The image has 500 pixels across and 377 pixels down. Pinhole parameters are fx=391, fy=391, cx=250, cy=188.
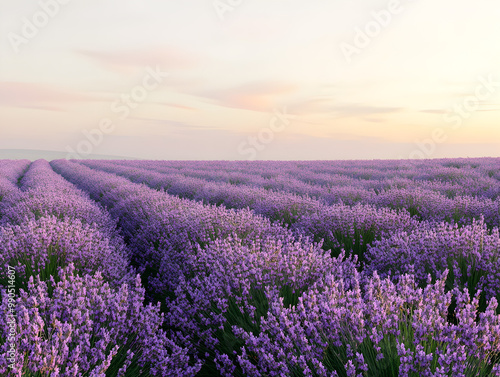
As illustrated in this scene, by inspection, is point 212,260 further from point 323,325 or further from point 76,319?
point 323,325

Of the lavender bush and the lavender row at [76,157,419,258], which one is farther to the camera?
the lavender row at [76,157,419,258]

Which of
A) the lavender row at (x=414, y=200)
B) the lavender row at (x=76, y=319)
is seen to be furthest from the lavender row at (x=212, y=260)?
the lavender row at (x=414, y=200)

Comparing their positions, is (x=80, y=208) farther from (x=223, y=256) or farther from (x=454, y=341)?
(x=454, y=341)

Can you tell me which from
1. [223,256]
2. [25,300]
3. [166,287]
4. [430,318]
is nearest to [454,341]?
[430,318]

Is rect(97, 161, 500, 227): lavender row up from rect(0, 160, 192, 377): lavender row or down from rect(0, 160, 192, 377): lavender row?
up

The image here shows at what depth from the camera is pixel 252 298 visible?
261cm

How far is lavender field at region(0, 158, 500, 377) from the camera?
5.53ft

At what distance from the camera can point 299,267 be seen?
2.87 m

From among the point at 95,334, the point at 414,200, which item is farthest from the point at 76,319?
the point at 414,200

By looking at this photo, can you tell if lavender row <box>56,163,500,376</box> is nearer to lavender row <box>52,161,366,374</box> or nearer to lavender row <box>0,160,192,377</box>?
lavender row <box>52,161,366,374</box>

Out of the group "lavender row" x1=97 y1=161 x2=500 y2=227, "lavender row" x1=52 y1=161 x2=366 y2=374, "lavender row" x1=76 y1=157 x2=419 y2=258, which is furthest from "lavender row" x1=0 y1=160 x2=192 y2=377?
"lavender row" x1=97 y1=161 x2=500 y2=227

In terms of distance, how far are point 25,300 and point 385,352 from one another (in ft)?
6.33

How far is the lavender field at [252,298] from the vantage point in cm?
168

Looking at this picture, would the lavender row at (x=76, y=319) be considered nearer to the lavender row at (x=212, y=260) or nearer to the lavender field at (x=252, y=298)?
the lavender field at (x=252, y=298)
